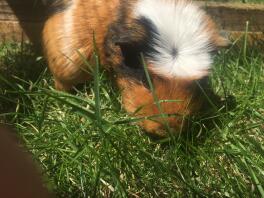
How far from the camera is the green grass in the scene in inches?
89.8

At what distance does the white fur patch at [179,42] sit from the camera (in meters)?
2.52

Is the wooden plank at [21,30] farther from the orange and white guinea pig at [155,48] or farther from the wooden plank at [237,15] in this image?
the wooden plank at [237,15]

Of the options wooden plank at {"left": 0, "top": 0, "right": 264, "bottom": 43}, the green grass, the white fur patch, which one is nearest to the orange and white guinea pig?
the white fur patch

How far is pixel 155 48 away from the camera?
2547 mm

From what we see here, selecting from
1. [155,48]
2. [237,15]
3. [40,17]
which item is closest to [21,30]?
[40,17]

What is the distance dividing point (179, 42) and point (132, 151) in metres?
0.64

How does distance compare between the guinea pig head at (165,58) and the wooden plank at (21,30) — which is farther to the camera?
the wooden plank at (21,30)

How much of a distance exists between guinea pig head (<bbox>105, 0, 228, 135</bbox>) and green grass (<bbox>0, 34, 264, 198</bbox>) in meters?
0.13

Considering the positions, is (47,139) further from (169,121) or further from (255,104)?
(255,104)

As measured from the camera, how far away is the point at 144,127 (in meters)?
2.57

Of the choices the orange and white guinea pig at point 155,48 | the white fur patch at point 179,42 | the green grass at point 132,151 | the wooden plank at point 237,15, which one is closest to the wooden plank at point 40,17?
the wooden plank at point 237,15

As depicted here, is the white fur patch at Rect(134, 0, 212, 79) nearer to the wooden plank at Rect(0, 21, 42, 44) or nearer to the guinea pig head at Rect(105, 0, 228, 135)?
the guinea pig head at Rect(105, 0, 228, 135)

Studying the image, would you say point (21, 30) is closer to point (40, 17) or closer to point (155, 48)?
point (40, 17)

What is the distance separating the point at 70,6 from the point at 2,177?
8.33ft
